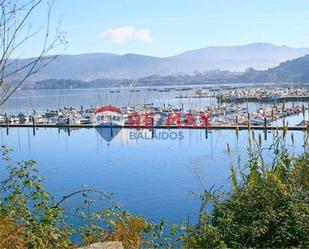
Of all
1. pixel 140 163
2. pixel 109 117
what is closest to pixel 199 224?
pixel 140 163

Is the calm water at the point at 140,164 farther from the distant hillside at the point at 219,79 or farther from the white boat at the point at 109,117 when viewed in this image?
the distant hillside at the point at 219,79

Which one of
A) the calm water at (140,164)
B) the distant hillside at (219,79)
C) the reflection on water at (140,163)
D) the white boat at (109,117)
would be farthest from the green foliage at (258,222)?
the distant hillside at (219,79)

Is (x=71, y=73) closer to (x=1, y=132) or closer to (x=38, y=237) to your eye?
(x=1, y=132)

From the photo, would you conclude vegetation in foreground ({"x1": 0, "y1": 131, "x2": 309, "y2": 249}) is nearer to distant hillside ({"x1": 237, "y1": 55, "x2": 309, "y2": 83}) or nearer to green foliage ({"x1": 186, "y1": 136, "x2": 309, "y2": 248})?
green foliage ({"x1": 186, "y1": 136, "x2": 309, "y2": 248})

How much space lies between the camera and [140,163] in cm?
1454

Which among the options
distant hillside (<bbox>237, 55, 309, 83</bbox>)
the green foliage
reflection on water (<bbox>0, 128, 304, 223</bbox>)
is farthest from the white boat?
distant hillside (<bbox>237, 55, 309, 83</bbox>)

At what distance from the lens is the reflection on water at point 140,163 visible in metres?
9.85

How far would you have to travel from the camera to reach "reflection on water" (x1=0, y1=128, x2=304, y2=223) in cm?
985

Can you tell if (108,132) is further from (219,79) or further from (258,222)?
(219,79)

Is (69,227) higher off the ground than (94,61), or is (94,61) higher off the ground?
(94,61)

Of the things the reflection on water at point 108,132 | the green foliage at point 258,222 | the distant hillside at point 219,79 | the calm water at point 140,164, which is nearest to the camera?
the green foliage at point 258,222

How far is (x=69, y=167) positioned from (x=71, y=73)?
124m

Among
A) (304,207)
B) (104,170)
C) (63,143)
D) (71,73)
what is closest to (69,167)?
(104,170)

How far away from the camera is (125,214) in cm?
385
